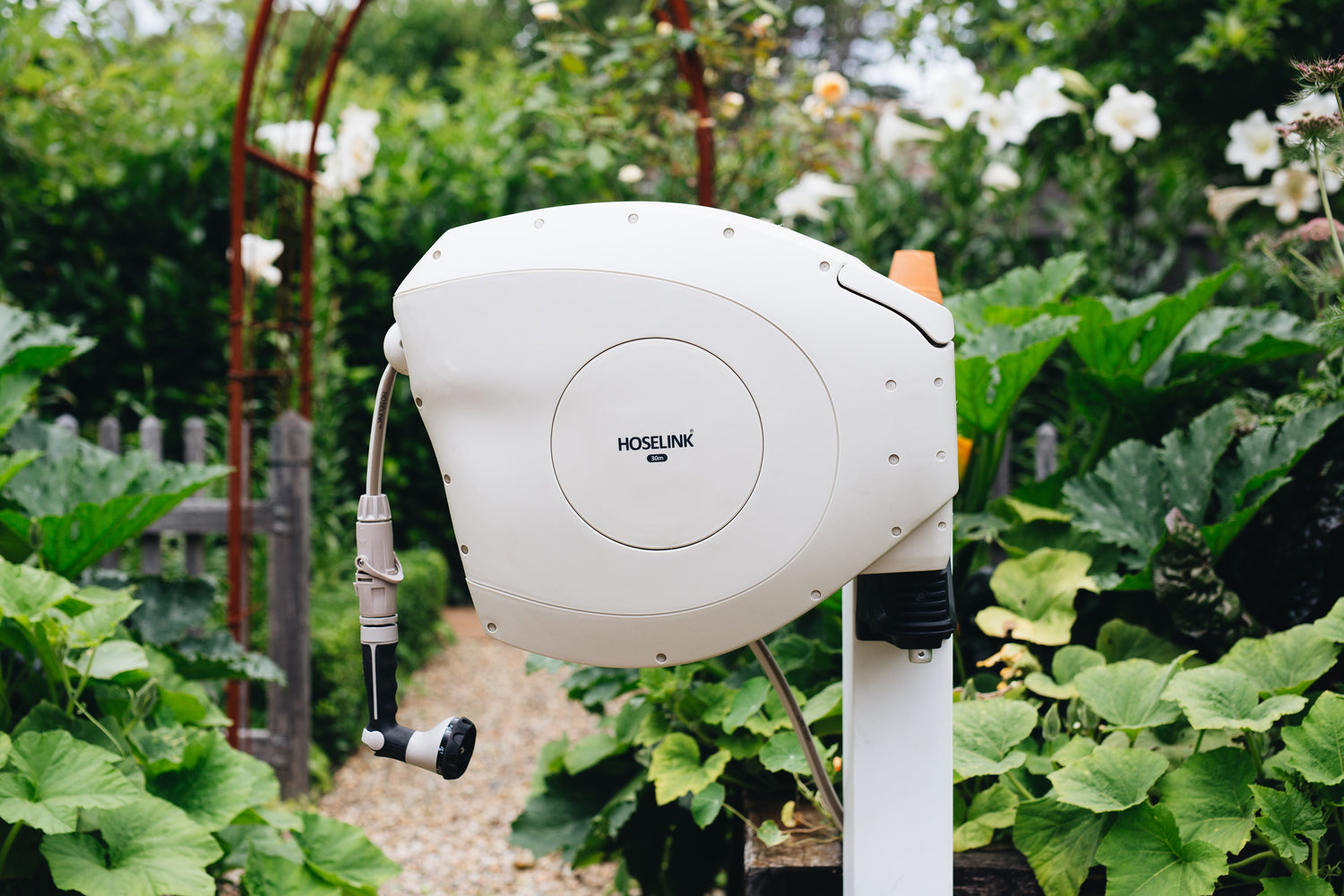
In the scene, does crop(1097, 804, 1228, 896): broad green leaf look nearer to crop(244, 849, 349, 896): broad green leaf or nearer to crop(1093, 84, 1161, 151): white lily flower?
crop(244, 849, 349, 896): broad green leaf

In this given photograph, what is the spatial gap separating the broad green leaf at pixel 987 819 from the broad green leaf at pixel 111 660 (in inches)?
45.4

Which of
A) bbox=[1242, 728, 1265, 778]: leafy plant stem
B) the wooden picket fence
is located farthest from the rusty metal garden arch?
bbox=[1242, 728, 1265, 778]: leafy plant stem

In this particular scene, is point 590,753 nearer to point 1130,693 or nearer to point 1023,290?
point 1130,693

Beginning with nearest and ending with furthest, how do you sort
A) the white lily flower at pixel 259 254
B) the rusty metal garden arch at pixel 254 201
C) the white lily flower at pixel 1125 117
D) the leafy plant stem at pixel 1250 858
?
the leafy plant stem at pixel 1250 858
the rusty metal garden arch at pixel 254 201
the white lily flower at pixel 1125 117
the white lily flower at pixel 259 254

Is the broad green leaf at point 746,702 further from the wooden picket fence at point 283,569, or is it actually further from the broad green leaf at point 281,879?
the wooden picket fence at point 283,569

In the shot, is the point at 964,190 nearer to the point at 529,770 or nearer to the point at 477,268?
the point at 529,770

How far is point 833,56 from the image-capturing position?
11.2 metres

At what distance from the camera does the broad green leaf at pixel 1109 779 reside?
3.19 feet

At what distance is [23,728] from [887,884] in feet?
3.79

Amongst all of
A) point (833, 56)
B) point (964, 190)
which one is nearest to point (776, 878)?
point (964, 190)

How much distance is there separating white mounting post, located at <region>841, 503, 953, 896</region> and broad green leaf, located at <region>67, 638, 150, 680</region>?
1.05 meters

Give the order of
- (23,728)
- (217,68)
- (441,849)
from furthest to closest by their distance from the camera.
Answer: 1. (217,68)
2. (441,849)
3. (23,728)

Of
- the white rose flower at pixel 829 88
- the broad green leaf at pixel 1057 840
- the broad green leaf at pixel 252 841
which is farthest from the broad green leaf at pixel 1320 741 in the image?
→ the white rose flower at pixel 829 88

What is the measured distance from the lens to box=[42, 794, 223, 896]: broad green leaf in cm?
109
